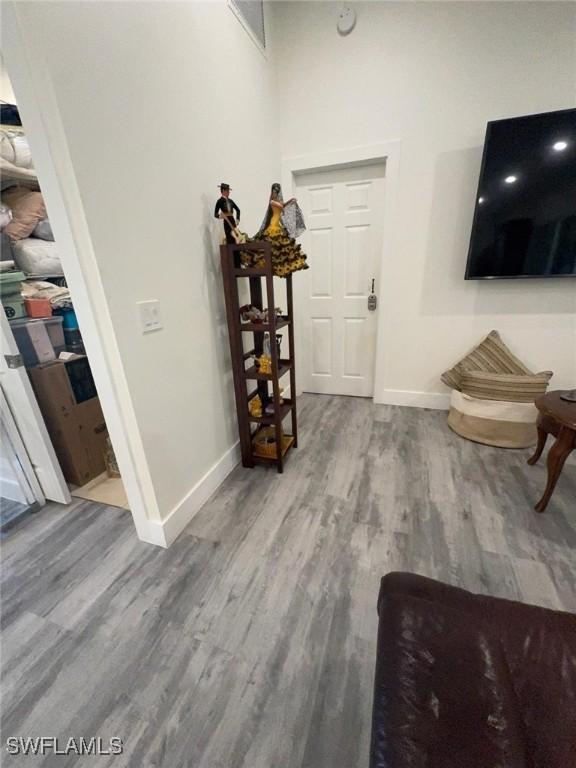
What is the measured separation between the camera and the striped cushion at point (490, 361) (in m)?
2.26

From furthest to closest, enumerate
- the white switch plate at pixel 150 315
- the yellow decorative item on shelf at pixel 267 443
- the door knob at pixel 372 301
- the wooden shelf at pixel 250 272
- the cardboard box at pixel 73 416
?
1. the door knob at pixel 372 301
2. the yellow decorative item on shelf at pixel 267 443
3. the cardboard box at pixel 73 416
4. the wooden shelf at pixel 250 272
5. the white switch plate at pixel 150 315

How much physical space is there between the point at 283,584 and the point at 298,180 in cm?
288

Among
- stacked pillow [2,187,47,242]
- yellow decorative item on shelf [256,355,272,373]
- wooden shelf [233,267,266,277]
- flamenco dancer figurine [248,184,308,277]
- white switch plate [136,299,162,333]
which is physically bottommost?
yellow decorative item on shelf [256,355,272,373]

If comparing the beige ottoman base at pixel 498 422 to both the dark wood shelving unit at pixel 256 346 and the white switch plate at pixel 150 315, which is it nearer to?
the dark wood shelving unit at pixel 256 346

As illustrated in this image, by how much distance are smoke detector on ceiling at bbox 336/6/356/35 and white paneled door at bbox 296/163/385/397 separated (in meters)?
0.80

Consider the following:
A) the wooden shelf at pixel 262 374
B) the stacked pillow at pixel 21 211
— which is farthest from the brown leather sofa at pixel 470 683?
the stacked pillow at pixel 21 211

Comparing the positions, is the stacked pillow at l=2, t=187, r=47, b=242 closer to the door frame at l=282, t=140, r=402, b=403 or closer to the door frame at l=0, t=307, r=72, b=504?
the door frame at l=0, t=307, r=72, b=504

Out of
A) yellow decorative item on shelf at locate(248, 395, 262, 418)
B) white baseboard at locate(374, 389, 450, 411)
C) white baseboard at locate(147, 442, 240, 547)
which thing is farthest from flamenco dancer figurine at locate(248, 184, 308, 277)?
white baseboard at locate(374, 389, 450, 411)

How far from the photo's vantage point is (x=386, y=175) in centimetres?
228

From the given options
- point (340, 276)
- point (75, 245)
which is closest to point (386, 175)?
point (340, 276)

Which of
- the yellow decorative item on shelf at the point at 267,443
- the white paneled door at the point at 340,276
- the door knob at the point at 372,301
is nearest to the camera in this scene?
the yellow decorative item on shelf at the point at 267,443

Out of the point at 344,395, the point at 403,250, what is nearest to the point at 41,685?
the point at 344,395

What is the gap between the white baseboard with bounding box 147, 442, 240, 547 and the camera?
1.44 meters

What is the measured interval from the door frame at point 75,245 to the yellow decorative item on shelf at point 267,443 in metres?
0.74
